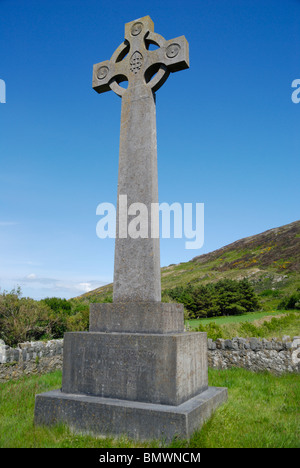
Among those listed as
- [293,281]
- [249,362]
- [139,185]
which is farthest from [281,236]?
[139,185]

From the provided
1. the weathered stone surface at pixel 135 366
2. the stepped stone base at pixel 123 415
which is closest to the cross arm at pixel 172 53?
the weathered stone surface at pixel 135 366

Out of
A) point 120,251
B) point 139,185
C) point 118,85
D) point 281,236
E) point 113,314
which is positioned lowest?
point 113,314

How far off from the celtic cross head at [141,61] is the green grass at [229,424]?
460 cm

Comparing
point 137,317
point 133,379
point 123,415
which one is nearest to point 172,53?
point 137,317

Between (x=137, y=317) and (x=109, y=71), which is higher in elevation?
(x=109, y=71)

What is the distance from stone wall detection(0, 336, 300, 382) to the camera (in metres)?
8.01

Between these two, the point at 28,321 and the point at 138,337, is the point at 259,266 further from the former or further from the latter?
the point at 138,337

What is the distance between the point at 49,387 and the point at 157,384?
336 centimetres

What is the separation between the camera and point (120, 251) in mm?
4691

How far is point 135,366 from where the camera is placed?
3926 mm

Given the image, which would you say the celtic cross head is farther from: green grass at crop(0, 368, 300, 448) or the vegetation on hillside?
the vegetation on hillside

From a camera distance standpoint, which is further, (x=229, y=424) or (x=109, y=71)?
(x=109, y=71)

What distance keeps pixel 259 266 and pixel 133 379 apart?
5168 cm
